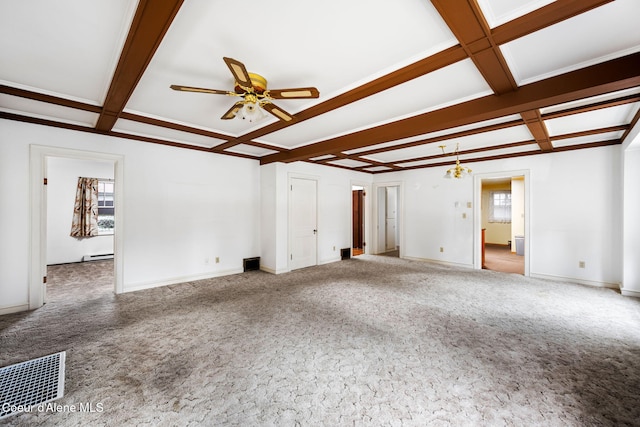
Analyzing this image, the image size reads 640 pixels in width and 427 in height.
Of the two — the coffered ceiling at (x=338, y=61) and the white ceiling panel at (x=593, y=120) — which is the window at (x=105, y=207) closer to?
the coffered ceiling at (x=338, y=61)

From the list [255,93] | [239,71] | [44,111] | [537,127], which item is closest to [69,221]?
[44,111]

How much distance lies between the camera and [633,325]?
2973 millimetres

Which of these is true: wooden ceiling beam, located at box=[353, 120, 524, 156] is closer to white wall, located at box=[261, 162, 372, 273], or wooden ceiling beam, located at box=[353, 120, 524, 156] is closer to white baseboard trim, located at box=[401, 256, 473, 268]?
white wall, located at box=[261, 162, 372, 273]

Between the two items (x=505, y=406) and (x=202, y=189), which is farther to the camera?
(x=202, y=189)

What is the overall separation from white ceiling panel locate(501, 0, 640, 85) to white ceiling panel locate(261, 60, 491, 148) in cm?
32

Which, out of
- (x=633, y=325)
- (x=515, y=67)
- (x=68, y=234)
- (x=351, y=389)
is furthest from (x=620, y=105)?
(x=68, y=234)

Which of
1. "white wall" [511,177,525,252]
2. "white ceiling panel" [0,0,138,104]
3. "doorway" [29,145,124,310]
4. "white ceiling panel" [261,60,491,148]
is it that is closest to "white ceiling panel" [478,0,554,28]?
"white ceiling panel" [261,60,491,148]

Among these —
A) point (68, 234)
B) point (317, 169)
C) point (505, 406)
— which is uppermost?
point (317, 169)

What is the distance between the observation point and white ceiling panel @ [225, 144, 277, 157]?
4.88 metres

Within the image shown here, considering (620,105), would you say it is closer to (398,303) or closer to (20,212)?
(398,303)

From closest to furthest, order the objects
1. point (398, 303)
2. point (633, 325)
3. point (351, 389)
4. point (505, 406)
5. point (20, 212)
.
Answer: point (505, 406) < point (351, 389) < point (633, 325) < point (20, 212) < point (398, 303)

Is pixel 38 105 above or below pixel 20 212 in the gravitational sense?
above

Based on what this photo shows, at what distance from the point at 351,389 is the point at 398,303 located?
196 centimetres

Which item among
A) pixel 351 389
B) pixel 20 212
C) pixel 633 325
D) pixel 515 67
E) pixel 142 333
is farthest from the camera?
pixel 20 212
